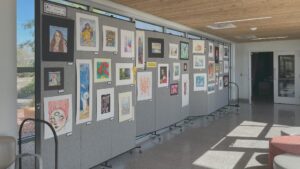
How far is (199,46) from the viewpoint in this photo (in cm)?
820

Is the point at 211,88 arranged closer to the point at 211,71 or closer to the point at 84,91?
the point at 211,71

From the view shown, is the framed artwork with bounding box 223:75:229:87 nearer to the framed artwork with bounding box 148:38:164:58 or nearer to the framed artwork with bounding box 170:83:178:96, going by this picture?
the framed artwork with bounding box 170:83:178:96

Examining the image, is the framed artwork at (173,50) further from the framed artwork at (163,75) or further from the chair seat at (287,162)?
the chair seat at (287,162)

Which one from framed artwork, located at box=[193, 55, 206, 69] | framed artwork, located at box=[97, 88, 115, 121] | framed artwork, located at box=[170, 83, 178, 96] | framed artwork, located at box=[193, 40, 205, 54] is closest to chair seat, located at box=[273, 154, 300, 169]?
framed artwork, located at box=[97, 88, 115, 121]

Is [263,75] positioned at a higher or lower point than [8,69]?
higher

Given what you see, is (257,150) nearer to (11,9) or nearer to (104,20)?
(104,20)

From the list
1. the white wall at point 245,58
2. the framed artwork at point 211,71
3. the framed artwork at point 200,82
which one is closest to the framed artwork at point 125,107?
the framed artwork at point 200,82

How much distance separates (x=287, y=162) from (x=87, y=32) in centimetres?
311

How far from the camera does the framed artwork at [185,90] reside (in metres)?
7.46

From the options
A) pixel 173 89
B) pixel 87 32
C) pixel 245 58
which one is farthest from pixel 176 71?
pixel 245 58

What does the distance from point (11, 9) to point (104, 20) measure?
146 cm

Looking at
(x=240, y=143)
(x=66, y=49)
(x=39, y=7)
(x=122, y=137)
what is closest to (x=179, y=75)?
(x=240, y=143)

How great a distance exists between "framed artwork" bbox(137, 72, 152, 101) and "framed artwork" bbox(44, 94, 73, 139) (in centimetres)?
202

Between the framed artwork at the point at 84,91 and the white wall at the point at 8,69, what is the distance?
860mm
